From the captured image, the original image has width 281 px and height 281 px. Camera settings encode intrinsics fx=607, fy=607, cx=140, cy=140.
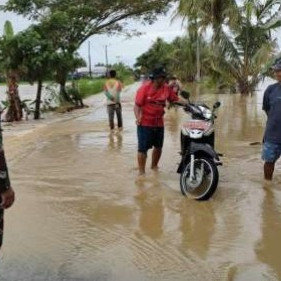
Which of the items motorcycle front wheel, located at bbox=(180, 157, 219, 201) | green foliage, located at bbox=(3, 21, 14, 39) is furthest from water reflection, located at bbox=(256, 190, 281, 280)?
green foliage, located at bbox=(3, 21, 14, 39)

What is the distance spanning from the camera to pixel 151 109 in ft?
27.9

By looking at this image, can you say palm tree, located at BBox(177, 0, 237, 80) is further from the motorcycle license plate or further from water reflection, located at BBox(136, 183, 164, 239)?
water reflection, located at BBox(136, 183, 164, 239)

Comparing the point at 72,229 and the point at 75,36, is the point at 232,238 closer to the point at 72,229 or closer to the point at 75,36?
the point at 72,229

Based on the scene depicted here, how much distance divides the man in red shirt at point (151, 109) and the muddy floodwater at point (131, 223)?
0.49 metres

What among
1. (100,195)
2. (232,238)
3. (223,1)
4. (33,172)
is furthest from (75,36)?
(232,238)

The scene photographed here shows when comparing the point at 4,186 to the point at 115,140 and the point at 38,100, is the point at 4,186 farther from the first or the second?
the point at 38,100

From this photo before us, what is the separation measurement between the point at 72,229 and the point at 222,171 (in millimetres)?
3527

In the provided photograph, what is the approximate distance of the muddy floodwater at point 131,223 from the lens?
491 cm

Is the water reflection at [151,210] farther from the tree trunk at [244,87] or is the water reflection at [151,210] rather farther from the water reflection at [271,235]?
the tree trunk at [244,87]

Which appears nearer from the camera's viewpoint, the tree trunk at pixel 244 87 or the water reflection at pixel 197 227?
the water reflection at pixel 197 227

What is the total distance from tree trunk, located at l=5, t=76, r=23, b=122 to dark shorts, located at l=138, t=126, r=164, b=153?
36.8ft

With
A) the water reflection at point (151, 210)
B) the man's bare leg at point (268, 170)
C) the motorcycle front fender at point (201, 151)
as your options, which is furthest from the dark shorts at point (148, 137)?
the man's bare leg at point (268, 170)

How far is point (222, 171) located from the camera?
906cm

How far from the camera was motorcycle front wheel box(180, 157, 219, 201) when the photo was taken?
23.4ft
